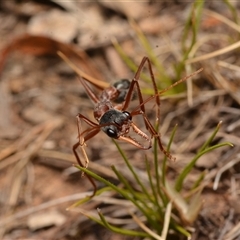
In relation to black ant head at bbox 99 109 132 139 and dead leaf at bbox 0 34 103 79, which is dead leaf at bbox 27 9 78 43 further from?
black ant head at bbox 99 109 132 139

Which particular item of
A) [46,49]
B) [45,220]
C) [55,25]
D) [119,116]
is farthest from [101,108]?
[55,25]

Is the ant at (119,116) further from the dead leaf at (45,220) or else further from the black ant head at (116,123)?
the dead leaf at (45,220)

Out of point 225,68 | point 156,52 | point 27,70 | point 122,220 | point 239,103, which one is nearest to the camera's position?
point 122,220

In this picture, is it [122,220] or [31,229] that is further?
[31,229]

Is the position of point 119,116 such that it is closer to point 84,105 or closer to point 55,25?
point 84,105

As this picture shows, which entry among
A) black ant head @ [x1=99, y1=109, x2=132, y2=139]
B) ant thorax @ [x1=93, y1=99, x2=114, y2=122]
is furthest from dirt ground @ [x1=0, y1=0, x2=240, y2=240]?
black ant head @ [x1=99, y1=109, x2=132, y2=139]

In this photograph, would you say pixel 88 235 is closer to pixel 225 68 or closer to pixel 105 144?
pixel 105 144

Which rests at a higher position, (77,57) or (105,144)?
(77,57)

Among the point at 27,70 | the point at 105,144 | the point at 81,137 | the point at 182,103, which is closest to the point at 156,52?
the point at 182,103
